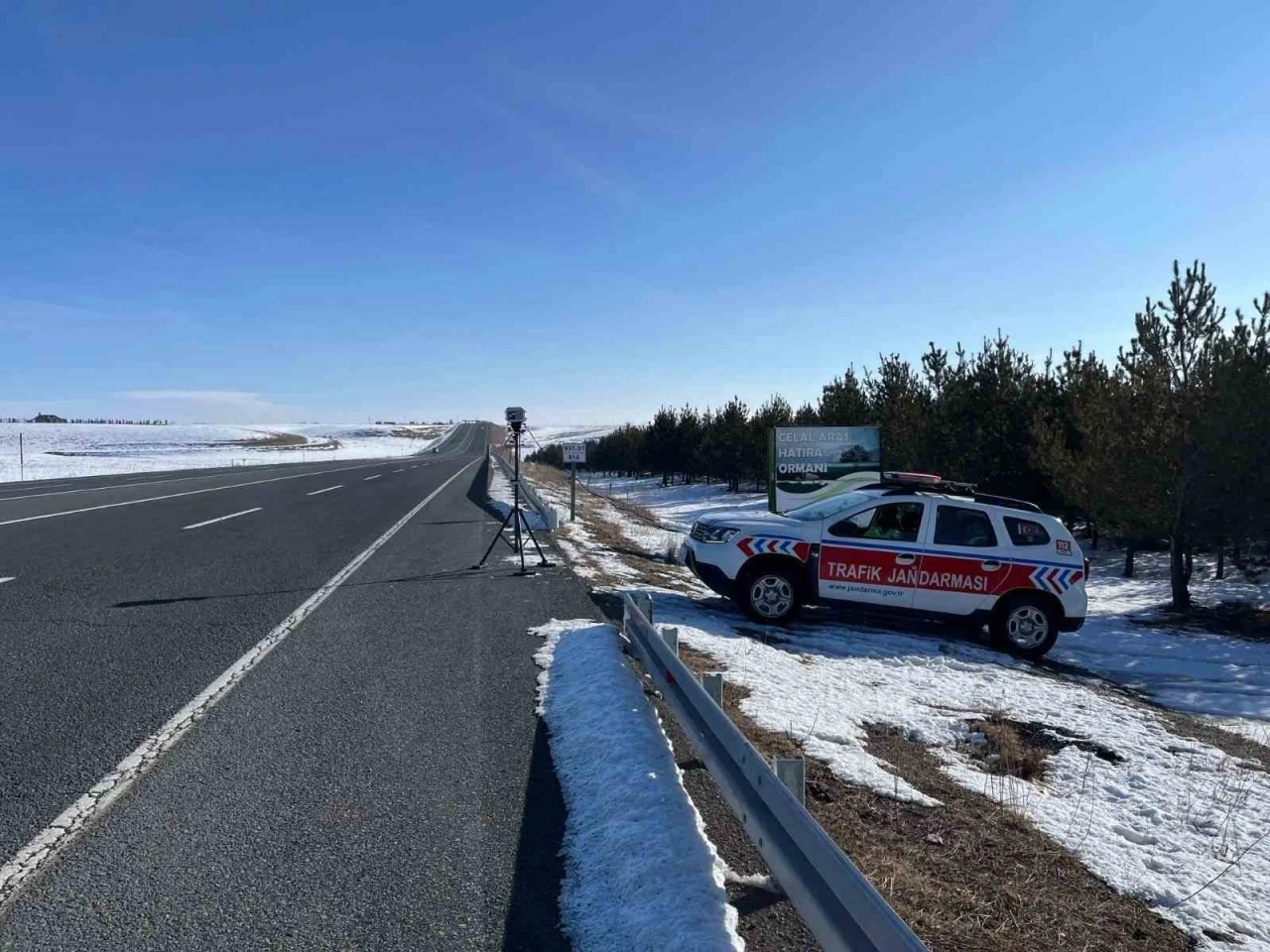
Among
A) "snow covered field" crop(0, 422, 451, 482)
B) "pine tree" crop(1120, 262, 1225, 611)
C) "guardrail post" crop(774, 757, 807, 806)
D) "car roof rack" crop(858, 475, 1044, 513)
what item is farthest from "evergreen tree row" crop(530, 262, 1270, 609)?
"snow covered field" crop(0, 422, 451, 482)

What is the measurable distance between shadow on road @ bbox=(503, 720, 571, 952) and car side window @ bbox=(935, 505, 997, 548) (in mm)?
6561

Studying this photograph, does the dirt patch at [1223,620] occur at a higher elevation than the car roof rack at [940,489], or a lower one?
lower

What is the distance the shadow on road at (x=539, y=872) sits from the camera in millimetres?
2945

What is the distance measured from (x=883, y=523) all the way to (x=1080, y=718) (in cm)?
327

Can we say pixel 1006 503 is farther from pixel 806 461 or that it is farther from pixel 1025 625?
pixel 806 461

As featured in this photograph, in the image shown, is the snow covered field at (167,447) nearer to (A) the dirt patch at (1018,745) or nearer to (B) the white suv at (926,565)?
(B) the white suv at (926,565)

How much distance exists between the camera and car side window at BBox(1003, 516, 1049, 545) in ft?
31.1

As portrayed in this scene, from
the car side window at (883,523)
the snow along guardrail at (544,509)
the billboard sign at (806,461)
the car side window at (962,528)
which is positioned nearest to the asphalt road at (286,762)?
the car side window at (883,523)

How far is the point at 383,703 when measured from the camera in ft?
18.2

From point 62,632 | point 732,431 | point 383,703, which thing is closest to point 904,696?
point 383,703

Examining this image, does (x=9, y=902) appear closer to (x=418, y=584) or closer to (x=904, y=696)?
(x=904, y=696)

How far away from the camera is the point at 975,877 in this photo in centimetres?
369

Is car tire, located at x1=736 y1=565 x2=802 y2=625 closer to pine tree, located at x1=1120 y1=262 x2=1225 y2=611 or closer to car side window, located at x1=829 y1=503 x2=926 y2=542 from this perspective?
car side window, located at x1=829 y1=503 x2=926 y2=542

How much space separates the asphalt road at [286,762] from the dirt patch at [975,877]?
149cm
